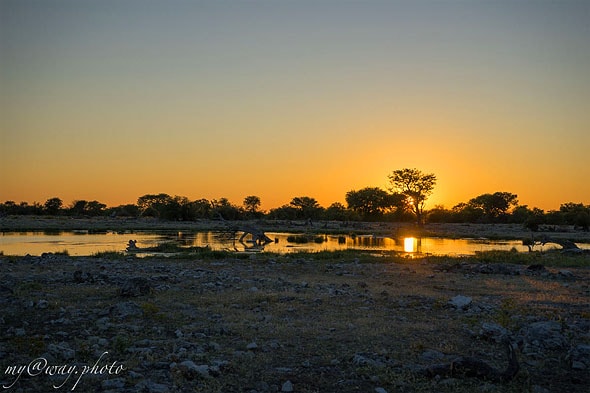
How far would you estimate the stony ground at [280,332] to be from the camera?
682 cm

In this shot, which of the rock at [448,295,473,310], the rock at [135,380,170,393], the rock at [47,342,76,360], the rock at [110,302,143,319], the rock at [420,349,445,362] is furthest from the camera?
the rock at [448,295,473,310]

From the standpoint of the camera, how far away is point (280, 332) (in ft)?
30.8

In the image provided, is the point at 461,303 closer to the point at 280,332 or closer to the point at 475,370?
the point at 475,370

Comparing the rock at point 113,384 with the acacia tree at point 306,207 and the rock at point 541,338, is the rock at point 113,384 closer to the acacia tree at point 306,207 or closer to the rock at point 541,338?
the rock at point 541,338

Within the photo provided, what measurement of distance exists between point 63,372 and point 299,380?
3535mm

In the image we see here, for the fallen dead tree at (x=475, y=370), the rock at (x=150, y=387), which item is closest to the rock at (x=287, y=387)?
the rock at (x=150, y=387)

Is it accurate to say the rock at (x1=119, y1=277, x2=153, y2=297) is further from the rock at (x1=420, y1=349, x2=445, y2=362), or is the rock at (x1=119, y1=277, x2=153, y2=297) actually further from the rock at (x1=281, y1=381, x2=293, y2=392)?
the rock at (x1=420, y1=349, x2=445, y2=362)

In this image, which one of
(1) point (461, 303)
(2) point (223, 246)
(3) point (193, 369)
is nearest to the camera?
(3) point (193, 369)

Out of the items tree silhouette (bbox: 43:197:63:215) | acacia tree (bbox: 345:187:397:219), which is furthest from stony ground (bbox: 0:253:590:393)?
tree silhouette (bbox: 43:197:63:215)

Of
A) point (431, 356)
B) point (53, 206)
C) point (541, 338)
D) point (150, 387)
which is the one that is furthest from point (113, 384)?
point (53, 206)

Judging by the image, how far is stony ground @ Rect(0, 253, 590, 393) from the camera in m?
6.82

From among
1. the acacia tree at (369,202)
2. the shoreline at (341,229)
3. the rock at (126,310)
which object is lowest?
the rock at (126,310)

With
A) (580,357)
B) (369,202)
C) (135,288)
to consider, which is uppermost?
(369,202)

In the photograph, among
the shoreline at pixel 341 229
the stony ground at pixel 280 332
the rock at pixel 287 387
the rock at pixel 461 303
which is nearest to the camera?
the rock at pixel 287 387
